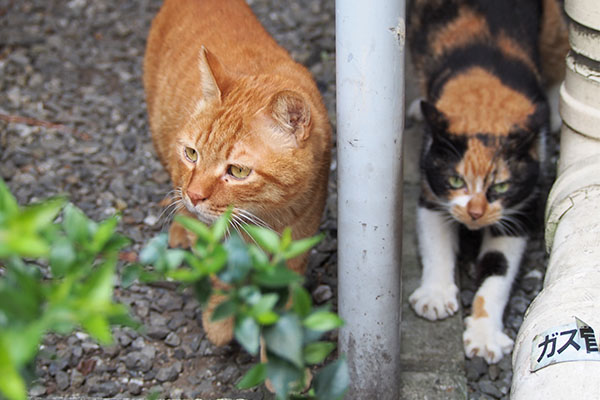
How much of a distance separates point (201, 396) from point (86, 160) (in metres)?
1.77

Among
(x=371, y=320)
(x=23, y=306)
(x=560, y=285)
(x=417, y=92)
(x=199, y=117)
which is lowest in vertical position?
(x=417, y=92)

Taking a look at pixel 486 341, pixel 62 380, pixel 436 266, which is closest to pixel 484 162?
pixel 436 266

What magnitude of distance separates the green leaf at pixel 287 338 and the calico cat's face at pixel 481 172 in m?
1.93

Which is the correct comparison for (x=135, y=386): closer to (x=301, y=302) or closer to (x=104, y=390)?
(x=104, y=390)

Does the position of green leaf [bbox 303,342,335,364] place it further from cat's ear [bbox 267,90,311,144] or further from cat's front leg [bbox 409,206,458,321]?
cat's front leg [bbox 409,206,458,321]

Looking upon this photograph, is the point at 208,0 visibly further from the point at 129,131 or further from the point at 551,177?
the point at 551,177

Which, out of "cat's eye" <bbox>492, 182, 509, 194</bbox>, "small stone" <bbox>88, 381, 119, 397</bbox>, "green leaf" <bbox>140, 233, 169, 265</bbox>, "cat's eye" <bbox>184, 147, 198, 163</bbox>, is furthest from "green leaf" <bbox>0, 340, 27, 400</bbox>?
"cat's eye" <bbox>492, 182, 509, 194</bbox>

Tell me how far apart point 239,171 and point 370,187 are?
1.43 ft

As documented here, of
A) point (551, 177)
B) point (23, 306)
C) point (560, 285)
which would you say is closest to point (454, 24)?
point (551, 177)

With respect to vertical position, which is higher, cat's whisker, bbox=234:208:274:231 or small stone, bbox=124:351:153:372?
cat's whisker, bbox=234:208:274:231

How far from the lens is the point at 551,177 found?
361 cm

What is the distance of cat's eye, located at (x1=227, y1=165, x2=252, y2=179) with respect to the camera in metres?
2.26

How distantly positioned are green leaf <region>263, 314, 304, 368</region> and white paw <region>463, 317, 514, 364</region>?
70.8 inches

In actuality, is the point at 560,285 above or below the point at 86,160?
above
